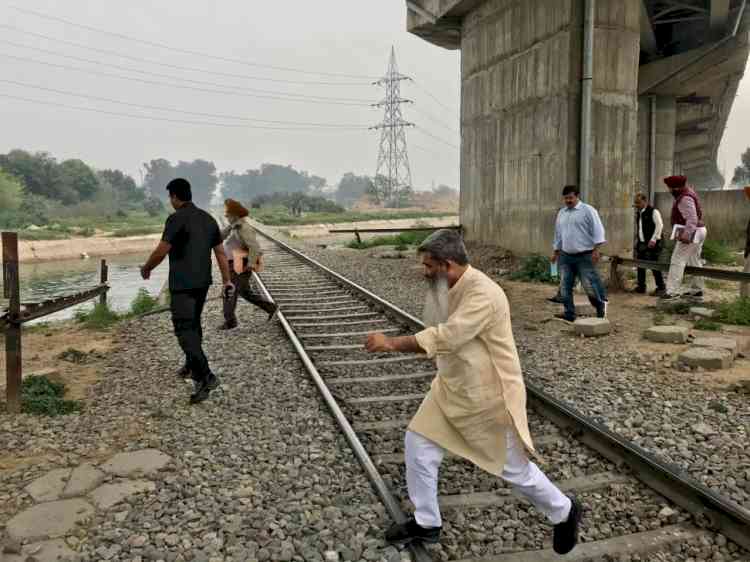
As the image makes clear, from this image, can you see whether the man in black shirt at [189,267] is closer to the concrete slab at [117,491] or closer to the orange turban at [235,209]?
the concrete slab at [117,491]

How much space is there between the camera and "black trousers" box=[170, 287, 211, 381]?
5.39 metres

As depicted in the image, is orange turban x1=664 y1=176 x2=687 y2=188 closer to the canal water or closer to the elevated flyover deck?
the elevated flyover deck

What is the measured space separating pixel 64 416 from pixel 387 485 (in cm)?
307

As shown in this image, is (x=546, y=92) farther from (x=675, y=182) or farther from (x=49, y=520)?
(x=49, y=520)

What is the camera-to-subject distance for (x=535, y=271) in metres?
12.9

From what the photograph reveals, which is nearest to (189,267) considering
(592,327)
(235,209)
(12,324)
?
(12,324)

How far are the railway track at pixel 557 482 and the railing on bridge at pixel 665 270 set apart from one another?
4.70 meters

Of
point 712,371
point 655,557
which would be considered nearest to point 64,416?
point 655,557

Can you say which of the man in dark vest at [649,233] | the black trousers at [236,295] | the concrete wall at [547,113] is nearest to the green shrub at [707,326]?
the man in dark vest at [649,233]

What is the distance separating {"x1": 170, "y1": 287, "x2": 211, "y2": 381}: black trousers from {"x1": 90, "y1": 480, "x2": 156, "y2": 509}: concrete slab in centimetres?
161

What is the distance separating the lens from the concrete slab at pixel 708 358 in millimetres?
6164

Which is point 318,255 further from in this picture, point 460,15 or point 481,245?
point 460,15

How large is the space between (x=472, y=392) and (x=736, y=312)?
7136mm

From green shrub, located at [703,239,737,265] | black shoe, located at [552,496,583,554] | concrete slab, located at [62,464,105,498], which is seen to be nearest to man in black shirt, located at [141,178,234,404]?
concrete slab, located at [62,464,105,498]
